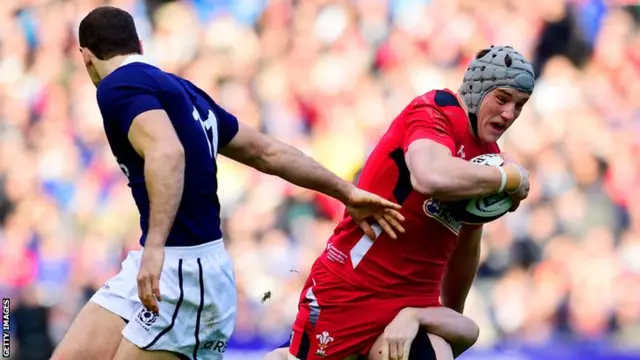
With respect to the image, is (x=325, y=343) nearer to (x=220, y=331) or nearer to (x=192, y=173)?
(x=220, y=331)

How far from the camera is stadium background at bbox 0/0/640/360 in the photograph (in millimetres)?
10227

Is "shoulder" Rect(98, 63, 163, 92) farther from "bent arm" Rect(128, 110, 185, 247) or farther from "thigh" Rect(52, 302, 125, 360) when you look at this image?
"thigh" Rect(52, 302, 125, 360)

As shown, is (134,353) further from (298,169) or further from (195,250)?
(298,169)

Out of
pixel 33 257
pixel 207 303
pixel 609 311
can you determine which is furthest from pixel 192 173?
pixel 609 311

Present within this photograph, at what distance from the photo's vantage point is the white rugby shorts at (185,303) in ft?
16.2

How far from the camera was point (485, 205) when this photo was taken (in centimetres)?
523

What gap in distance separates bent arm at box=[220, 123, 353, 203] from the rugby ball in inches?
22.2

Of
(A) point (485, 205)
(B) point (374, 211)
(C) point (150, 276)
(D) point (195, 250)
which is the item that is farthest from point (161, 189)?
(A) point (485, 205)

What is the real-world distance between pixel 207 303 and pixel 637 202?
6607mm

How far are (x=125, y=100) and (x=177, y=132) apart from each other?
28 centimetres

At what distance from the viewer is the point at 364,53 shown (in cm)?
1119

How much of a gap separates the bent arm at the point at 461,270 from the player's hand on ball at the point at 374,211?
0.60 metres

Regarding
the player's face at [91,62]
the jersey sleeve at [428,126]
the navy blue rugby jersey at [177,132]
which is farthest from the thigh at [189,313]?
the jersey sleeve at [428,126]

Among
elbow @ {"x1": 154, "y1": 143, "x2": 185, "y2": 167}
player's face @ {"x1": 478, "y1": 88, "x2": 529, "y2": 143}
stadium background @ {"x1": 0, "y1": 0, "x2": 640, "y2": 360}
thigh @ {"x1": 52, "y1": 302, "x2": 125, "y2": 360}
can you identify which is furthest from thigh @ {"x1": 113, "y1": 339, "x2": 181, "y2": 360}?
stadium background @ {"x1": 0, "y1": 0, "x2": 640, "y2": 360}
